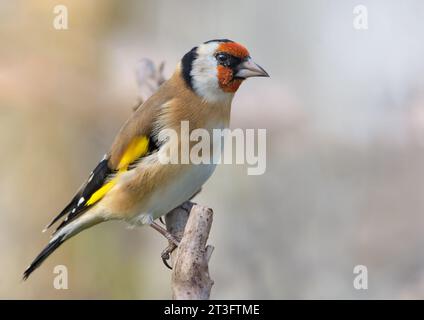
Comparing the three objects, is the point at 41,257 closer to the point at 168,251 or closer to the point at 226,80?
the point at 168,251

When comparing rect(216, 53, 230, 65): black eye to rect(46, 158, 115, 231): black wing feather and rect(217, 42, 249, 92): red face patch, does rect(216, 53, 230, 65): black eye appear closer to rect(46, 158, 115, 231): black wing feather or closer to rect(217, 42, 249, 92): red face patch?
rect(217, 42, 249, 92): red face patch

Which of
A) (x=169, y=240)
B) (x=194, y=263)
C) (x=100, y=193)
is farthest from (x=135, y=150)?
(x=194, y=263)

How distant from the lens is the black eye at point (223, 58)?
2.93 metres

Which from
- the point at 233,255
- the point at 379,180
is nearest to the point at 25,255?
the point at 233,255

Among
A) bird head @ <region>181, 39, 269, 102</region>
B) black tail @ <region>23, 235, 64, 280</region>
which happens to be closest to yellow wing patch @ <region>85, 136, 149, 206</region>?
black tail @ <region>23, 235, 64, 280</region>

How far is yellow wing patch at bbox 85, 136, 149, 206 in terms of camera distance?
2873 millimetres

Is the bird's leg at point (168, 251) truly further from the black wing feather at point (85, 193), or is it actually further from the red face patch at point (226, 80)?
the red face patch at point (226, 80)

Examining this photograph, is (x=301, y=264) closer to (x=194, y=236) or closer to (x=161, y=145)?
(x=161, y=145)

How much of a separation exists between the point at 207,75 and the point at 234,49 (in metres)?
0.17

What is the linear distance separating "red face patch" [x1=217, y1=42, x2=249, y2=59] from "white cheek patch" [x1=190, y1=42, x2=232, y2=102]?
0.11 feet

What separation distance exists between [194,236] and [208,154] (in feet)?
2.06

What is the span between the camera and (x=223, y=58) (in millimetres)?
2934

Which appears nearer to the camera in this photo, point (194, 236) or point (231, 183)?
point (194, 236)

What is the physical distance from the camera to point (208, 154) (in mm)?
2812
